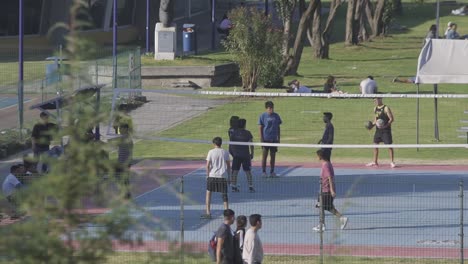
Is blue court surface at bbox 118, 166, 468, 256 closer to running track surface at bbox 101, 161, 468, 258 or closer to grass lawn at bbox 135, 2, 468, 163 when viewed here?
running track surface at bbox 101, 161, 468, 258

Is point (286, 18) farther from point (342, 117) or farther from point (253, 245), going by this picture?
point (253, 245)

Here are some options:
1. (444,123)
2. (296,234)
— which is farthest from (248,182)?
(444,123)

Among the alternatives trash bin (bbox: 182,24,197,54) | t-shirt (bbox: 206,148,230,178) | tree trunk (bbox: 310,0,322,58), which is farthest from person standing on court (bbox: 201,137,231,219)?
tree trunk (bbox: 310,0,322,58)

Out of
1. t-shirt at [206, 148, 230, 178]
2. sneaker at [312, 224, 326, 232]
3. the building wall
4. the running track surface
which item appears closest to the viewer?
sneaker at [312, 224, 326, 232]

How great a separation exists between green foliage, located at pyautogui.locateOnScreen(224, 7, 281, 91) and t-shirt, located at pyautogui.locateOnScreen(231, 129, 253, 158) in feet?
48.5

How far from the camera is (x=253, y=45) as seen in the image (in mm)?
37344

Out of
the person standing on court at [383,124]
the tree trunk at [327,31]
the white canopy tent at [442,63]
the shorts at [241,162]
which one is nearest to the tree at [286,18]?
the tree trunk at [327,31]

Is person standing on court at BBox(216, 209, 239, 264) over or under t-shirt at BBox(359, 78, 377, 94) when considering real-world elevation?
under

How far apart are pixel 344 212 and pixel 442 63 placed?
392 inches

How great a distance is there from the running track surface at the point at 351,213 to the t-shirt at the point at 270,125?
0.88m

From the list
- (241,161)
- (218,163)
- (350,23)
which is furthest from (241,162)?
(350,23)

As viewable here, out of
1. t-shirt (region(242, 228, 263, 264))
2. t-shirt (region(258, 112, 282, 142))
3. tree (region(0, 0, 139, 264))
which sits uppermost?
tree (region(0, 0, 139, 264))

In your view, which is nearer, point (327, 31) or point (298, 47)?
point (298, 47)

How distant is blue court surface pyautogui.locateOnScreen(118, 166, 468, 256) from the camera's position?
59.8 ft
